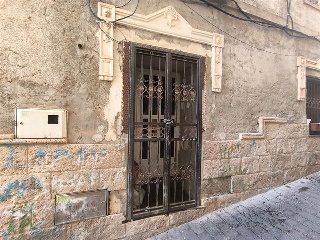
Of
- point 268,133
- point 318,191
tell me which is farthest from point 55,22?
point 318,191

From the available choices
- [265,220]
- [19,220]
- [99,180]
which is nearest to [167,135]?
[99,180]

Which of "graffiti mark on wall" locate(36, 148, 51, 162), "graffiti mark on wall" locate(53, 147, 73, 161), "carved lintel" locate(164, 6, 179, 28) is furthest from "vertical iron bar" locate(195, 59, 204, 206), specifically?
"graffiti mark on wall" locate(36, 148, 51, 162)

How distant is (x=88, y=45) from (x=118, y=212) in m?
2.59

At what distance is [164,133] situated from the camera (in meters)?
3.85

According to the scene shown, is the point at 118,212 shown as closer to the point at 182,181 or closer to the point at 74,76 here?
the point at 182,181

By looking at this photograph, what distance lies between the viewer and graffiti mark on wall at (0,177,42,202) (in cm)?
274

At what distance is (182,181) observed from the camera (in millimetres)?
4203

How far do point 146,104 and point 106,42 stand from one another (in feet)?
5.05

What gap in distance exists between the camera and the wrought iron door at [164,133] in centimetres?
365

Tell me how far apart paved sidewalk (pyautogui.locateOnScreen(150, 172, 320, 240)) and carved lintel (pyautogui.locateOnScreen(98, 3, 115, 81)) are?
2834 millimetres

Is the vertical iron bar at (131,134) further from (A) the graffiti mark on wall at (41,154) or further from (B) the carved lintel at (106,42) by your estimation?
(A) the graffiti mark on wall at (41,154)

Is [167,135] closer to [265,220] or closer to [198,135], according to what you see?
[198,135]

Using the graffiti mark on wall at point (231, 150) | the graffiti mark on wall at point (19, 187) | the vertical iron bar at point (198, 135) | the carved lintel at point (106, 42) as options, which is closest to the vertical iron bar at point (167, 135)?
the vertical iron bar at point (198, 135)

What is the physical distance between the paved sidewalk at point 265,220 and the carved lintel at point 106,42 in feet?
9.30
